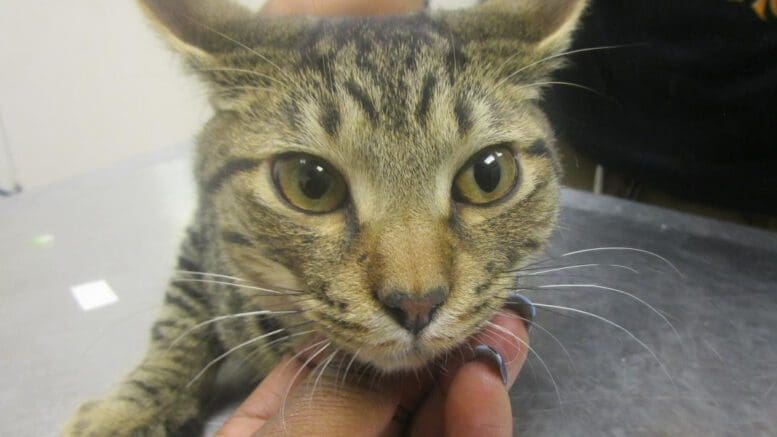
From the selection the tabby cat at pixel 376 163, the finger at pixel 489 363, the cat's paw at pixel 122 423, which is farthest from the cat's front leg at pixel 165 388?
the finger at pixel 489 363

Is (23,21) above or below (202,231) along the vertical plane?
above

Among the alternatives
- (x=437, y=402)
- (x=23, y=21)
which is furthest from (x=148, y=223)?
(x=437, y=402)

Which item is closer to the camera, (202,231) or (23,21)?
(23,21)

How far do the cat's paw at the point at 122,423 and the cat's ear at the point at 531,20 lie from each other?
474 millimetres

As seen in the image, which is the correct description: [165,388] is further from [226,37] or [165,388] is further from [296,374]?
[226,37]

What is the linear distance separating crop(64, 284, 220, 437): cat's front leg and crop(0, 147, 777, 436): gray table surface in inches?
1.2

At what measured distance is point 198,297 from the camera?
0.65 metres

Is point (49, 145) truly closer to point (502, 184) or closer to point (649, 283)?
point (502, 184)

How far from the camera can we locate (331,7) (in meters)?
0.47

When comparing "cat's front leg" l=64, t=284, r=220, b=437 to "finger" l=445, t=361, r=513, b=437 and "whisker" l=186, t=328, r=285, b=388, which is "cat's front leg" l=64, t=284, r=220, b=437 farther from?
"finger" l=445, t=361, r=513, b=437

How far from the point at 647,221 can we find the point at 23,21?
842 mm

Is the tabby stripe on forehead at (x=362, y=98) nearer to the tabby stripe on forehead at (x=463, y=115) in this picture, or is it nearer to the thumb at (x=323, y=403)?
the tabby stripe on forehead at (x=463, y=115)

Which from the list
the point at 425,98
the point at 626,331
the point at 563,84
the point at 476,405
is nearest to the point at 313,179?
the point at 425,98

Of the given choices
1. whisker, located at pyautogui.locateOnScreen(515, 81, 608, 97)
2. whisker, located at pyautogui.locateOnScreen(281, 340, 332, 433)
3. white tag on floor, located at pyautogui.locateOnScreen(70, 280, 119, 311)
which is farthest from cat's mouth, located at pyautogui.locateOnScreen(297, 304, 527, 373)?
white tag on floor, located at pyautogui.locateOnScreen(70, 280, 119, 311)
